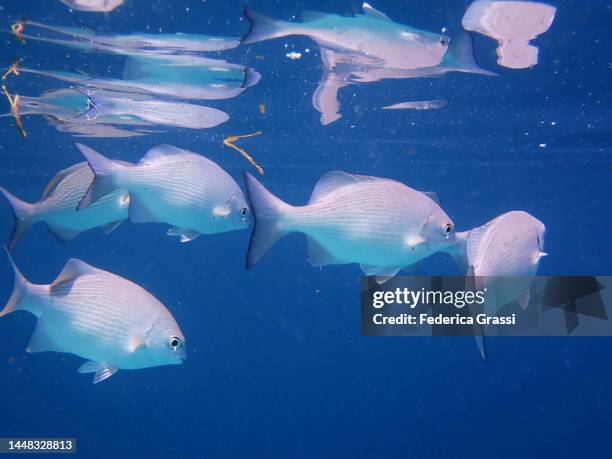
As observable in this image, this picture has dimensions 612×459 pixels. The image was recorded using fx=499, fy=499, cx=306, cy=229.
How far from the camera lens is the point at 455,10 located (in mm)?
8555

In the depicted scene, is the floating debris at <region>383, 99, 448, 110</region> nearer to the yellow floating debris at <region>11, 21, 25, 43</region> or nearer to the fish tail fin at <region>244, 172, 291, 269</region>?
the yellow floating debris at <region>11, 21, 25, 43</region>

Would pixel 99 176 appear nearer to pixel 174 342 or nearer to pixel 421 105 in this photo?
pixel 174 342

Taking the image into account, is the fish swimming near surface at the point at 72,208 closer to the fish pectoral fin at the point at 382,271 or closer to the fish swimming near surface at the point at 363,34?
the fish pectoral fin at the point at 382,271

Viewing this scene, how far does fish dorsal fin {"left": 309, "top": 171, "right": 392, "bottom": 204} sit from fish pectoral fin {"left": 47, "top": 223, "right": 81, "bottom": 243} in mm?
3400

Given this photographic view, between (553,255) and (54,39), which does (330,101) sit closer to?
(54,39)

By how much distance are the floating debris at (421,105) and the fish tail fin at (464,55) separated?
252 centimetres

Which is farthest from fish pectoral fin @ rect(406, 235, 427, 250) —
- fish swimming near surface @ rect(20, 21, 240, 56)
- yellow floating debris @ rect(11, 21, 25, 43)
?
Result: yellow floating debris @ rect(11, 21, 25, 43)

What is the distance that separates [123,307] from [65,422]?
30986 mm

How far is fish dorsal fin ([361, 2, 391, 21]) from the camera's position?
8.54 meters

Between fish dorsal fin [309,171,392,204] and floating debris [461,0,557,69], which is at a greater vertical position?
floating debris [461,0,557,69]

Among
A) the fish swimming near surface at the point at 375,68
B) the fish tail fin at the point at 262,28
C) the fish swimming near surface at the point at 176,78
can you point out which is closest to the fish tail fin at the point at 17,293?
the fish tail fin at the point at 262,28

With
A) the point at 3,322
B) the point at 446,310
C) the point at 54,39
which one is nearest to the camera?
the point at 446,310

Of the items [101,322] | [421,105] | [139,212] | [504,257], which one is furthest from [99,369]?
[421,105]

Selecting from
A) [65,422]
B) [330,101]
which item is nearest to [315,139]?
[330,101]
